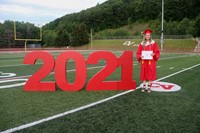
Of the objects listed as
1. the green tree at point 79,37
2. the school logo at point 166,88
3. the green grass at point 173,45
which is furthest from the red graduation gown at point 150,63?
the green tree at point 79,37

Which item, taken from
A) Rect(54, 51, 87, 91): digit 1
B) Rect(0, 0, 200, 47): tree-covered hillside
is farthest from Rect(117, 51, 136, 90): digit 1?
Rect(0, 0, 200, 47): tree-covered hillside

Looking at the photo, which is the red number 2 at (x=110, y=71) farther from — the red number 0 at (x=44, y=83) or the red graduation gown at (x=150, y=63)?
the red number 0 at (x=44, y=83)

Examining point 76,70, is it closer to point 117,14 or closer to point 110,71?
point 110,71

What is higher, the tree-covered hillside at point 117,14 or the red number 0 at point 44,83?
the tree-covered hillside at point 117,14

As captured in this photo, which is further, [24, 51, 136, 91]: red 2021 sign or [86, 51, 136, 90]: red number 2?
[86, 51, 136, 90]: red number 2

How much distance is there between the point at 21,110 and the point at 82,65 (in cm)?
214

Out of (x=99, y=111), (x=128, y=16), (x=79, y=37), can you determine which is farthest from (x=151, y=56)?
(x=128, y=16)

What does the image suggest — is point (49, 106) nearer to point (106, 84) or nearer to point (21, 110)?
point (21, 110)

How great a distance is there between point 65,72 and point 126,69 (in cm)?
156

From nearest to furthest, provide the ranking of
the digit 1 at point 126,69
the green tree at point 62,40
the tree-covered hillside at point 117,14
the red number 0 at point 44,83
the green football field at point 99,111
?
the green football field at point 99,111 → the red number 0 at point 44,83 → the digit 1 at point 126,69 → the green tree at point 62,40 → the tree-covered hillside at point 117,14

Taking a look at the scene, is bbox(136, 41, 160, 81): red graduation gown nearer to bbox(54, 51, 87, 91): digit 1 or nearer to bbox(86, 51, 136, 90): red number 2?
bbox(86, 51, 136, 90): red number 2

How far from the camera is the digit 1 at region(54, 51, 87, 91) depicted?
549 cm

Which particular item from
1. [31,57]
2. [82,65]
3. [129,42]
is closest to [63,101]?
[82,65]

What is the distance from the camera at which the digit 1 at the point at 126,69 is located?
18.7 feet
